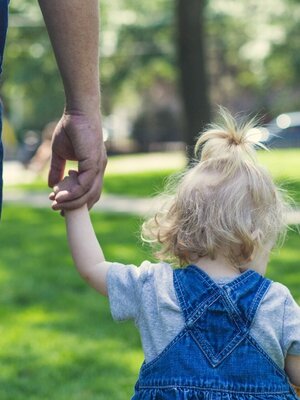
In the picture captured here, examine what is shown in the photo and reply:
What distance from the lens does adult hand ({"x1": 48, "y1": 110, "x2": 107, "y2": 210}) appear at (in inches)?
108

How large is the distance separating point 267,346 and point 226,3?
106ft

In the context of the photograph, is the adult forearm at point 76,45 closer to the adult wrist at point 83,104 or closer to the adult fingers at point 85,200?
the adult wrist at point 83,104

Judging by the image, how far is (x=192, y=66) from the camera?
15211 millimetres

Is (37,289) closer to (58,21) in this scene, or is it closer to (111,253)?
(111,253)

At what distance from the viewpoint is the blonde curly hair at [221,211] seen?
2.59m

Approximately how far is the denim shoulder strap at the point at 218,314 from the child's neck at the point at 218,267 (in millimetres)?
51

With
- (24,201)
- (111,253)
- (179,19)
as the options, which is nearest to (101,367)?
(111,253)

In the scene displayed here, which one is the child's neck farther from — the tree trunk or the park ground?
the tree trunk

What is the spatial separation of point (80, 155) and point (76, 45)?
316mm

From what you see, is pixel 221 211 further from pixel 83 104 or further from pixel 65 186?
pixel 83 104

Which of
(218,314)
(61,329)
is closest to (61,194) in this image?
(218,314)

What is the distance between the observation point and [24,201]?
1430 centimetres

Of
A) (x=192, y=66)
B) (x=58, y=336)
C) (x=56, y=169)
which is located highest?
(x=192, y=66)

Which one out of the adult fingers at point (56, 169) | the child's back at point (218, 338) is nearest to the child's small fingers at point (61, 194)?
the adult fingers at point (56, 169)
